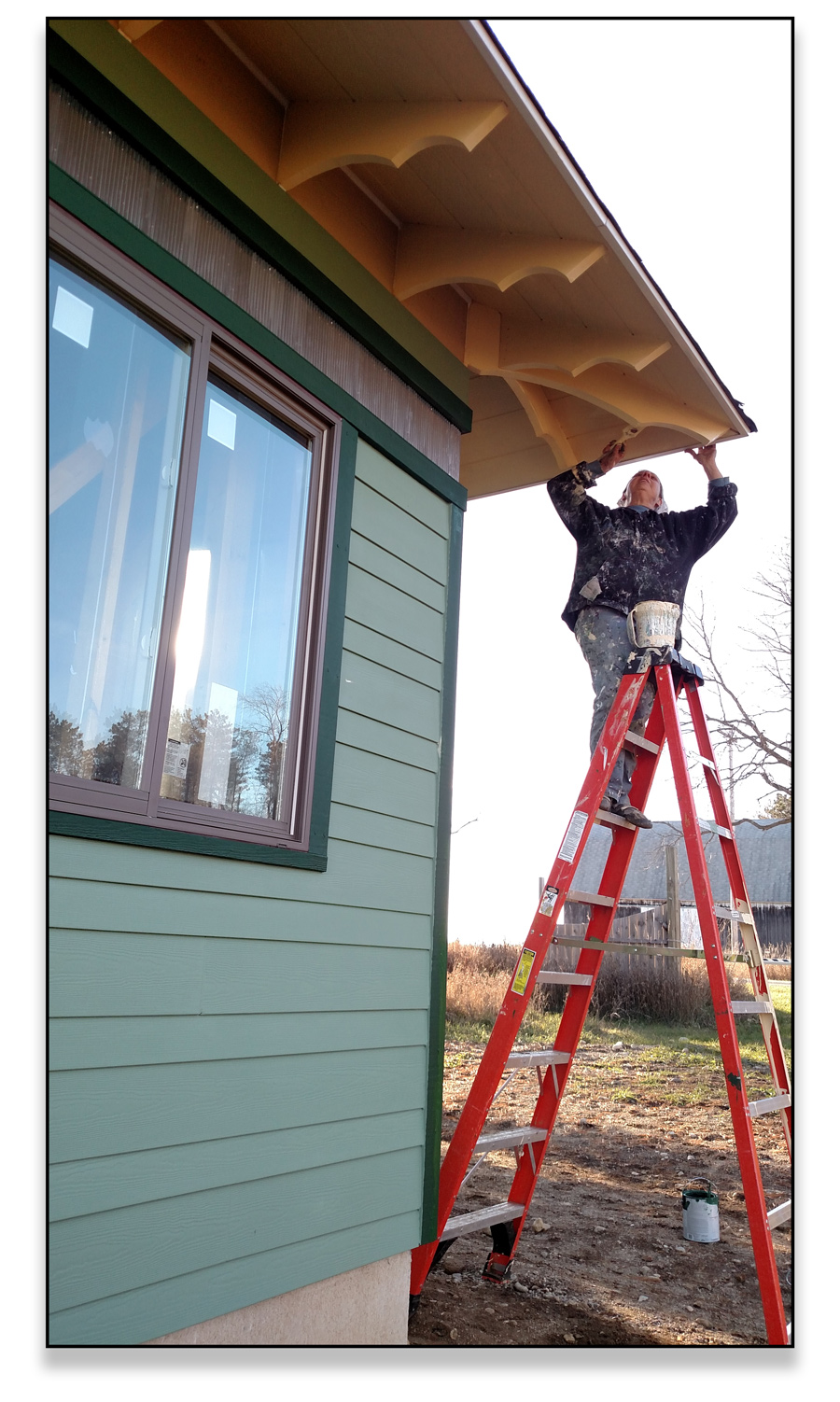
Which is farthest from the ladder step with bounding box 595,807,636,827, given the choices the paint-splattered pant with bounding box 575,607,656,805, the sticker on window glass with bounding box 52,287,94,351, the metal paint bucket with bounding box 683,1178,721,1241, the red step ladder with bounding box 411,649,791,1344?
the sticker on window glass with bounding box 52,287,94,351

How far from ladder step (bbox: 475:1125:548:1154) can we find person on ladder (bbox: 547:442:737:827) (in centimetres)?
133

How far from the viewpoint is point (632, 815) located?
3.64 m

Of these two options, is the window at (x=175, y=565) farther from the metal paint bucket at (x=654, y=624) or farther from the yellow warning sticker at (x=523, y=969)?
the metal paint bucket at (x=654, y=624)

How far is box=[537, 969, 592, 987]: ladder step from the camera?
3453 millimetres

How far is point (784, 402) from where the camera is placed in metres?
2.72

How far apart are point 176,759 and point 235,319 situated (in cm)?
116

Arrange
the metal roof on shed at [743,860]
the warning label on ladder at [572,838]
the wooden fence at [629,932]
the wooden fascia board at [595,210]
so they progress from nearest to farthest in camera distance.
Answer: the wooden fascia board at [595,210] → the warning label on ladder at [572,838] → the wooden fence at [629,932] → the metal roof on shed at [743,860]

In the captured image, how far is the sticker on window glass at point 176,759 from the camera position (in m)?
2.19

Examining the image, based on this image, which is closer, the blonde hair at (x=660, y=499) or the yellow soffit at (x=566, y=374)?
the yellow soffit at (x=566, y=374)

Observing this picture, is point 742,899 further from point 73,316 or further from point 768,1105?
point 73,316

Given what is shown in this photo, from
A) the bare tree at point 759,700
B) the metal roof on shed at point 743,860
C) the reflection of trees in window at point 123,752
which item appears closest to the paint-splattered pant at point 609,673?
the reflection of trees in window at point 123,752

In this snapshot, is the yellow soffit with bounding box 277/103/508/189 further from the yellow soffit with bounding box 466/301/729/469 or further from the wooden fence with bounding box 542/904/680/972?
the wooden fence with bounding box 542/904/680/972

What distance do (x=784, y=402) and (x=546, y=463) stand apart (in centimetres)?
163

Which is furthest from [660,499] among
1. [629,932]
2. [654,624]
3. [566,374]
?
[629,932]
